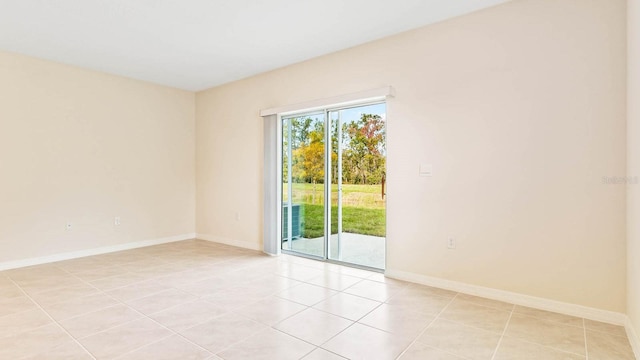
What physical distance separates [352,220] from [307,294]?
5.02ft

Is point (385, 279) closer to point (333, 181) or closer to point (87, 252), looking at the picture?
point (333, 181)

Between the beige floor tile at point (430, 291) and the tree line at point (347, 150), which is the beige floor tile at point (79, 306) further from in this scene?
the beige floor tile at point (430, 291)

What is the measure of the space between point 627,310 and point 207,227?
18.4ft

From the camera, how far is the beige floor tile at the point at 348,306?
9.02 ft

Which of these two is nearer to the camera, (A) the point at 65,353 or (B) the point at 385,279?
(A) the point at 65,353

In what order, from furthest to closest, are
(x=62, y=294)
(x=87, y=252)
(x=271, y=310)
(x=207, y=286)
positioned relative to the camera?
(x=87, y=252)
(x=207, y=286)
(x=62, y=294)
(x=271, y=310)

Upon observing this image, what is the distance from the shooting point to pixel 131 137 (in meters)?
5.31

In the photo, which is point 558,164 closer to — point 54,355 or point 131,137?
point 54,355

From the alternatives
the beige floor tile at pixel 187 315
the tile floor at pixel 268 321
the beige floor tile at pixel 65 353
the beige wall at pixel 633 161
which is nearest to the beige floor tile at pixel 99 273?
the tile floor at pixel 268 321

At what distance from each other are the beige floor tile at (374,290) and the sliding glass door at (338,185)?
1.90 ft

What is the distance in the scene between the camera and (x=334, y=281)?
11.9 ft

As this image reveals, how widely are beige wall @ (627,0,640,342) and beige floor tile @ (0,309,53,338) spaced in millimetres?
4324

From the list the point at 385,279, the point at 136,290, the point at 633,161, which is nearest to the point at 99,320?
the point at 136,290

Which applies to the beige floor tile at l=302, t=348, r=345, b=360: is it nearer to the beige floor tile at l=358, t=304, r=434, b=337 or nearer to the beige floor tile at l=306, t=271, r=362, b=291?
the beige floor tile at l=358, t=304, r=434, b=337
